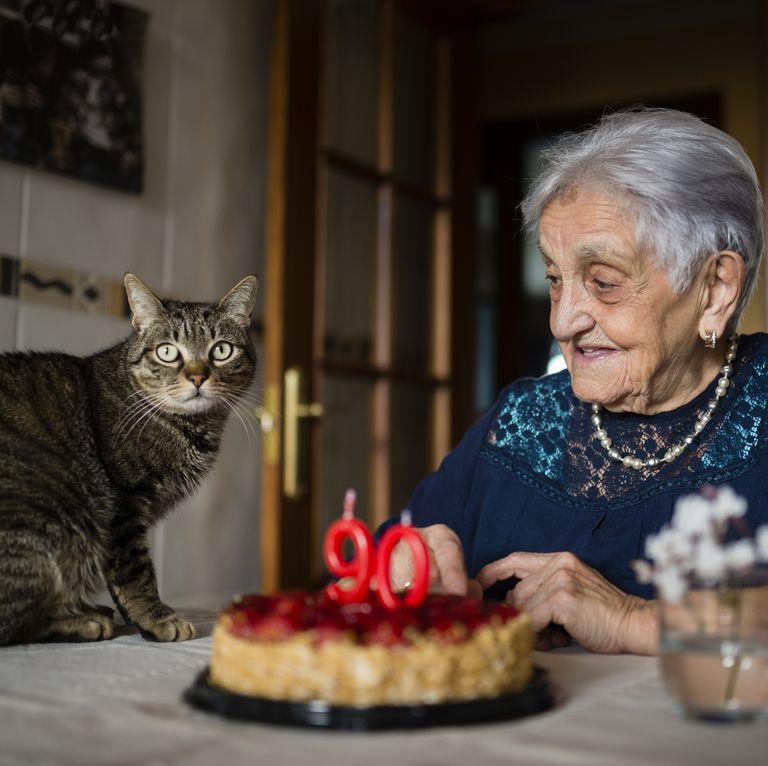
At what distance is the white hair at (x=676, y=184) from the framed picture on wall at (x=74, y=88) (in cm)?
122

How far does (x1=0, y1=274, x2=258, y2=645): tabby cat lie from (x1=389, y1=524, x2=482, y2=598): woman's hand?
268 mm

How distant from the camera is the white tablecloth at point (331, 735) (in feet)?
2.06

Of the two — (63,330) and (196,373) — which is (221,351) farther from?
(63,330)

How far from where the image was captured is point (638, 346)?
1382 millimetres

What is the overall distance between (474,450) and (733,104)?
138 inches

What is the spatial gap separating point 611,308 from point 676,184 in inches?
7.5

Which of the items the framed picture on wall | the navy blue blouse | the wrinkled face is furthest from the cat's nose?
the framed picture on wall

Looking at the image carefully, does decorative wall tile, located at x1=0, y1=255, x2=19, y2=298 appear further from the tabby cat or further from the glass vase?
the glass vase

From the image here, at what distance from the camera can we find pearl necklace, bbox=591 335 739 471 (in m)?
1.42

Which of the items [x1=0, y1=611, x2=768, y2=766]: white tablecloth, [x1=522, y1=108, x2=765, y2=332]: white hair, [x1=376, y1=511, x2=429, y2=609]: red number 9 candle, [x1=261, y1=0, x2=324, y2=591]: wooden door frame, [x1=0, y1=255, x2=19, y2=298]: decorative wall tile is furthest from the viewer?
[x1=261, y1=0, x2=324, y2=591]: wooden door frame

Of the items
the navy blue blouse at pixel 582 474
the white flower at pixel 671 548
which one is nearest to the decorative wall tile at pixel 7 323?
the navy blue blouse at pixel 582 474

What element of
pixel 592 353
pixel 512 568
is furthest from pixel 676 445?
pixel 512 568

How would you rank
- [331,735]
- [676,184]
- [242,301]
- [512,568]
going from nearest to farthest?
[331,735]
[512,568]
[676,184]
[242,301]

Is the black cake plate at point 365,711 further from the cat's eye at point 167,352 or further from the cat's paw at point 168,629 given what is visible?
the cat's eye at point 167,352
